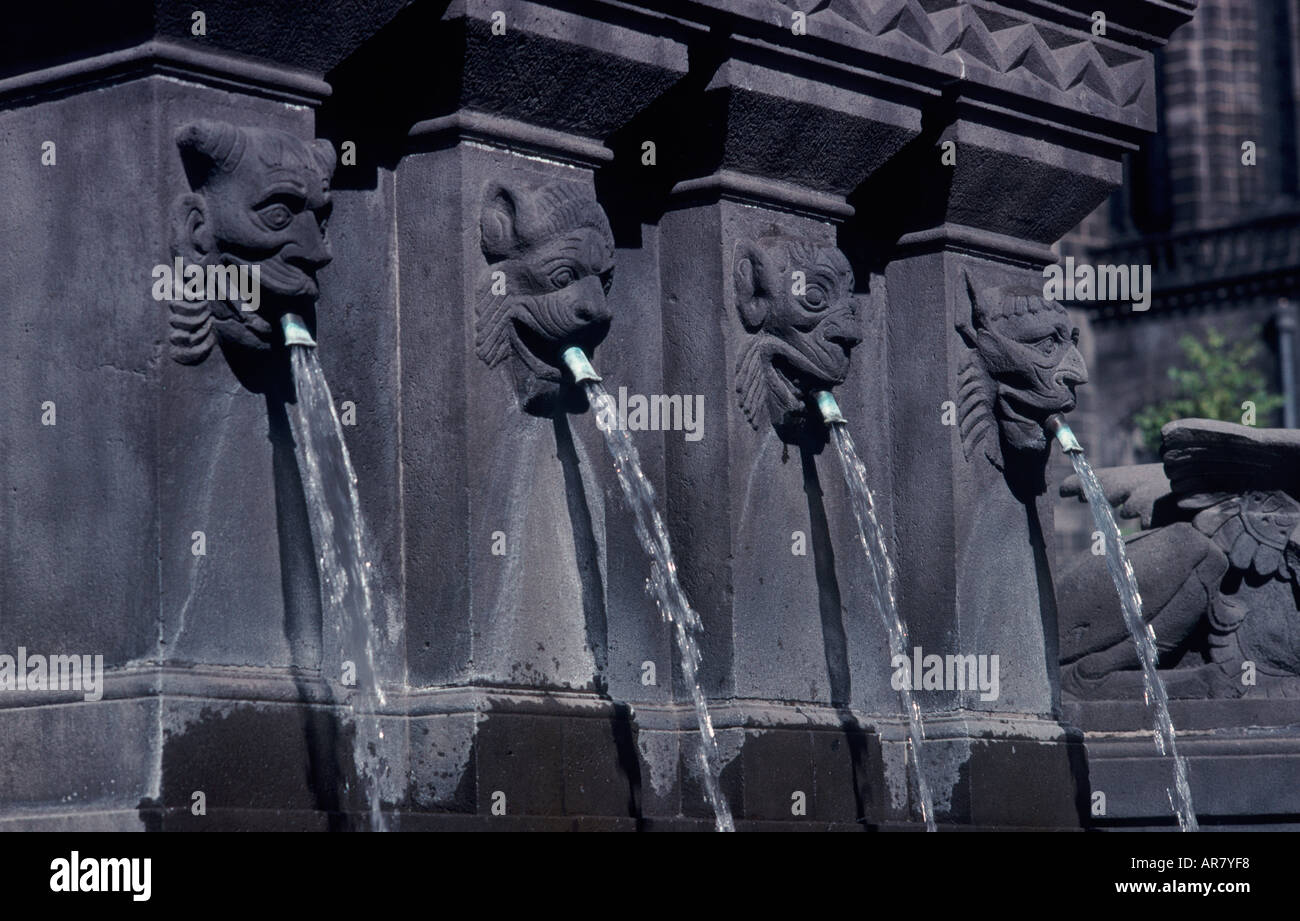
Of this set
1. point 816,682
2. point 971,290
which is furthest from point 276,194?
point 971,290

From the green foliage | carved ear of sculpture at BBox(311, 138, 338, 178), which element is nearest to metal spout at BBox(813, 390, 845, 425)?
carved ear of sculpture at BBox(311, 138, 338, 178)

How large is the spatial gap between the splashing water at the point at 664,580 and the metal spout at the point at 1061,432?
2.10 metres

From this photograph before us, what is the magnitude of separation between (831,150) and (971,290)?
A: 44.0 inches

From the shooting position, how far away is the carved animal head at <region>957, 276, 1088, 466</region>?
11617 millimetres

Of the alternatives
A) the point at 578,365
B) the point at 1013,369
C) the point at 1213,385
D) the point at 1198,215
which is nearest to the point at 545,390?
the point at 578,365

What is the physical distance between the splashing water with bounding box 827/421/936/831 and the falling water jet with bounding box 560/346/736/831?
0.92 m

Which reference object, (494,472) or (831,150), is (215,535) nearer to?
(494,472)

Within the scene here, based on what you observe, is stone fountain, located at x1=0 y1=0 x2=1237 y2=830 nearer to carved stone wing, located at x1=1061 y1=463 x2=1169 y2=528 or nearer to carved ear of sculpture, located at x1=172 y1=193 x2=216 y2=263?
carved ear of sculpture, located at x1=172 y1=193 x2=216 y2=263

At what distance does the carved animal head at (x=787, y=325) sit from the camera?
10617 millimetres

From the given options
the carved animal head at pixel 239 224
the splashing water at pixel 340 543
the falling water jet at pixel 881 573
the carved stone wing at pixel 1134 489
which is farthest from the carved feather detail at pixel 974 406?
the carved animal head at pixel 239 224

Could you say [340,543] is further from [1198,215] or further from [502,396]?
[1198,215]

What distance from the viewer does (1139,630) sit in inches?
484

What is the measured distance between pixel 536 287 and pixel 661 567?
4.20 feet

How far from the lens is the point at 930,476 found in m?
11.5
